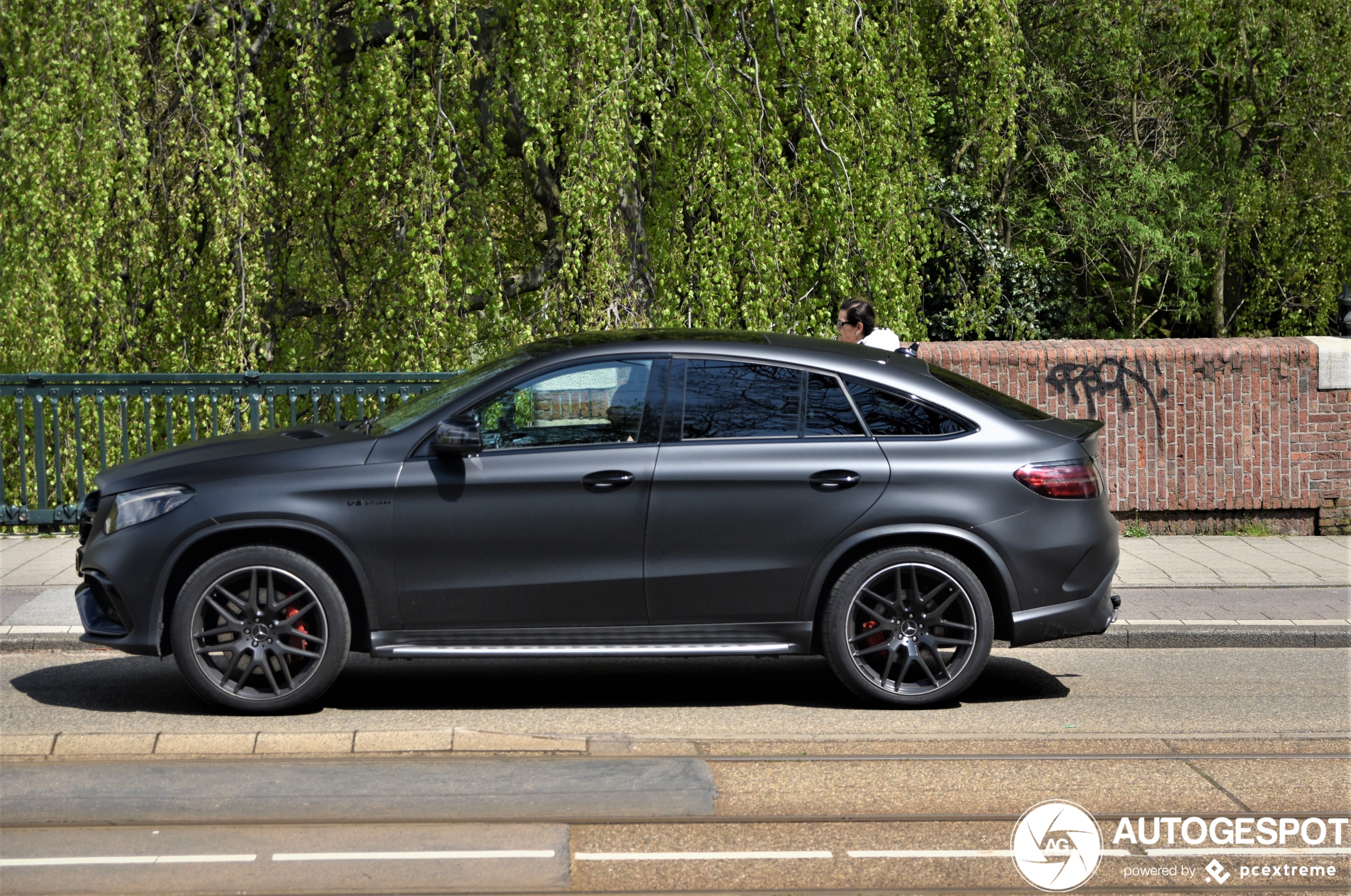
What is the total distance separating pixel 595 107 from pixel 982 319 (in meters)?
5.57

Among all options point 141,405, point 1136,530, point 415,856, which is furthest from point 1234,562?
point 141,405

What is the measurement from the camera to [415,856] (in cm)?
453

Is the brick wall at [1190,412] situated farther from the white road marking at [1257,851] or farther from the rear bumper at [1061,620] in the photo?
the white road marking at [1257,851]

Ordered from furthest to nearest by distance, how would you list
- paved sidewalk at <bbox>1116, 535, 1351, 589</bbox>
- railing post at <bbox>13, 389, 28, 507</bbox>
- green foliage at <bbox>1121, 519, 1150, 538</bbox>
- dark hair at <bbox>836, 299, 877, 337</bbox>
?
green foliage at <bbox>1121, 519, 1150, 538</bbox> < railing post at <bbox>13, 389, 28, 507</bbox> < paved sidewalk at <bbox>1116, 535, 1351, 589</bbox> < dark hair at <bbox>836, 299, 877, 337</bbox>

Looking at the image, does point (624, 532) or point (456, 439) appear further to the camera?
point (624, 532)

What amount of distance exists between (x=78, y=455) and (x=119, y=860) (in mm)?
7501

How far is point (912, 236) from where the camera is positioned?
1299 cm

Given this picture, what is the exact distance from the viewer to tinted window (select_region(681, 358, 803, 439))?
21.0ft

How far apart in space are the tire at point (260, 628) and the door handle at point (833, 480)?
2.12 m

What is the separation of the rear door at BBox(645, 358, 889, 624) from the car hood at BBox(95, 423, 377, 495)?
1364mm

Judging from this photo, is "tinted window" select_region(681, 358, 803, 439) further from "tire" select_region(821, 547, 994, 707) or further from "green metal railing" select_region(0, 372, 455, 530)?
"green metal railing" select_region(0, 372, 455, 530)

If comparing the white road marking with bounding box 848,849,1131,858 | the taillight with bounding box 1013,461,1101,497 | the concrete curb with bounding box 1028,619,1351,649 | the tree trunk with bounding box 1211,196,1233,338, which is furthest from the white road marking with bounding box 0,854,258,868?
the tree trunk with bounding box 1211,196,1233,338

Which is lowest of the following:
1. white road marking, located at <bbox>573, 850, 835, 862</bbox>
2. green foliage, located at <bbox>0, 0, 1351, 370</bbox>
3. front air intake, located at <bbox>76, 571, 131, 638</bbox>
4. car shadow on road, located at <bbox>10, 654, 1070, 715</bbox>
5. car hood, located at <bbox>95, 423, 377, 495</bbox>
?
car shadow on road, located at <bbox>10, 654, 1070, 715</bbox>
